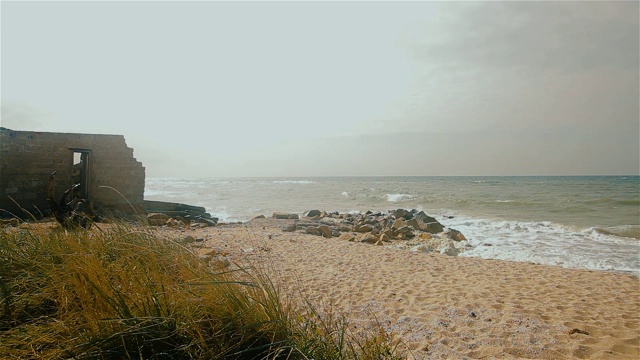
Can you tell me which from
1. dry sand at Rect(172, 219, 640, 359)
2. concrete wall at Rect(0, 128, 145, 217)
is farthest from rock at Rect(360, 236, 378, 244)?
concrete wall at Rect(0, 128, 145, 217)

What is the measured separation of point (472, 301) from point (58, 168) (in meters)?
13.9

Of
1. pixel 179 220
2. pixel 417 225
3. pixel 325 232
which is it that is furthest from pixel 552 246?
pixel 179 220

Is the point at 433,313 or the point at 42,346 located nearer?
the point at 42,346

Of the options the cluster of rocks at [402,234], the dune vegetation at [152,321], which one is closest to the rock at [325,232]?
the cluster of rocks at [402,234]

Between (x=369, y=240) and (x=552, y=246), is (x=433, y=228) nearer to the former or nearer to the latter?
(x=369, y=240)

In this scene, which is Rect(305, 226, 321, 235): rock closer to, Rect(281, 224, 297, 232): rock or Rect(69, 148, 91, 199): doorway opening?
Rect(281, 224, 297, 232): rock

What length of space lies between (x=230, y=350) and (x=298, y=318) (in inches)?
21.4

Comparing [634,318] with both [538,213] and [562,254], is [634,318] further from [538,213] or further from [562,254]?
[538,213]

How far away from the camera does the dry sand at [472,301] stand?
416 centimetres

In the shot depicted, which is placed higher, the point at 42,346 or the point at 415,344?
the point at 42,346

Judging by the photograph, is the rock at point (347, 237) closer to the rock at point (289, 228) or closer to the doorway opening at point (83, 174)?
the rock at point (289, 228)

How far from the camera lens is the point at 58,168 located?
43.0 ft

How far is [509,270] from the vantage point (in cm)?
795

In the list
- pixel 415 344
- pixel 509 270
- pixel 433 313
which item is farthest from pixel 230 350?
pixel 509 270
